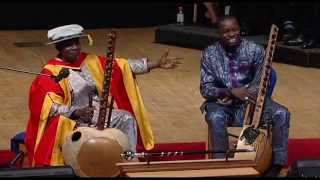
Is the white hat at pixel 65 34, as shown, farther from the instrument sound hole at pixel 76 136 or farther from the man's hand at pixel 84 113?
the instrument sound hole at pixel 76 136

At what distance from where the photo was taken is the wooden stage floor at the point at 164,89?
7367 mm

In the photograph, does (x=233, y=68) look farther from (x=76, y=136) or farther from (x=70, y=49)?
(x=76, y=136)

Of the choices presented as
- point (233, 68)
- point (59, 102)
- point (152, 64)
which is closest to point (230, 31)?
point (233, 68)

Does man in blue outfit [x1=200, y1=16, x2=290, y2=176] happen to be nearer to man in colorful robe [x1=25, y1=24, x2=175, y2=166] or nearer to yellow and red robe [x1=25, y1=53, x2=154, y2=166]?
man in colorful robe [x1=25, y1=24, x2=175, y2=166]

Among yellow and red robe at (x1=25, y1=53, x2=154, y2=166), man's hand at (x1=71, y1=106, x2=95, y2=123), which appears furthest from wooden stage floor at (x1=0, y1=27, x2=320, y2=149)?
man's hand at (x1=71, y1=106, x2=95, y2=123)

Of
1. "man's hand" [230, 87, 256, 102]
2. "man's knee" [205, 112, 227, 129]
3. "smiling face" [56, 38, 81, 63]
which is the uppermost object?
"smiling face" [56, 38, 81, 63]

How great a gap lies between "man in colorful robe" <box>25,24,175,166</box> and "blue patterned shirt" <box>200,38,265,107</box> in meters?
0.31

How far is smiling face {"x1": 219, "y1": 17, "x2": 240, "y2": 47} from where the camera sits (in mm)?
5711

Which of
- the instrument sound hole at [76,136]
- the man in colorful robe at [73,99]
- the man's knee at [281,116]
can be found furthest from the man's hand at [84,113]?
the man's knee at [281,116]

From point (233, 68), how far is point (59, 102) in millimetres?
1252

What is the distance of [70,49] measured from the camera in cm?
564

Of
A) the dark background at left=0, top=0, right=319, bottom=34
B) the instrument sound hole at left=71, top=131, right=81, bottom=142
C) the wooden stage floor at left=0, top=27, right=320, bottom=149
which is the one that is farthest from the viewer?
the dark background at left=0, top=0, right=319, bottom=34

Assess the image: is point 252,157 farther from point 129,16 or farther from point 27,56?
point 129,16

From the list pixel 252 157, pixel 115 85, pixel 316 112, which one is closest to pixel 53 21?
pixel 316 112
